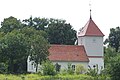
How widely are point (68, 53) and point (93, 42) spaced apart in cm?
390

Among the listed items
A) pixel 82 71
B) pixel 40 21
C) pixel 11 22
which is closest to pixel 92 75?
pixel 82 71

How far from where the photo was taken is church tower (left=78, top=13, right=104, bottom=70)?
53.6 meters

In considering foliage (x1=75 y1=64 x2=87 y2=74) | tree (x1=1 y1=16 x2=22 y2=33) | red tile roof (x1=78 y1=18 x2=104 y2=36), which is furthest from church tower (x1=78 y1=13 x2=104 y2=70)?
tree (x1=1 y1=16 x2=22 y2=33)

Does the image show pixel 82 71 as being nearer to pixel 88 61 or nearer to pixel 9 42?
pixel 88 61

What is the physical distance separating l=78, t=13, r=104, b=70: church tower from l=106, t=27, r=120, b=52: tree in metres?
21.3

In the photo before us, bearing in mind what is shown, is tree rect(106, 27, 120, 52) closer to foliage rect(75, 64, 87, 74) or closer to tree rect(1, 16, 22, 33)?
tree rect(1, 16, 22, 33)

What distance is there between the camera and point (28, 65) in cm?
5150

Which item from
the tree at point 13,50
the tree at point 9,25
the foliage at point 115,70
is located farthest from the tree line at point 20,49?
the foliage at point 115,70

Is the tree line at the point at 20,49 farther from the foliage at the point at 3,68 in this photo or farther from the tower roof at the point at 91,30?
the tower roof at the point at 91,30

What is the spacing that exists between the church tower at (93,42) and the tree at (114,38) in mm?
21346

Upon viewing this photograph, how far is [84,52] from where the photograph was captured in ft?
176

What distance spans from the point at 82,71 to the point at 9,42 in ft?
33.2

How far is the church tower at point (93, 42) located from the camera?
5356 centimetres

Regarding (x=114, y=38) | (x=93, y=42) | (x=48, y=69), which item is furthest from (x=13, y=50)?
(x=114, y=38)
